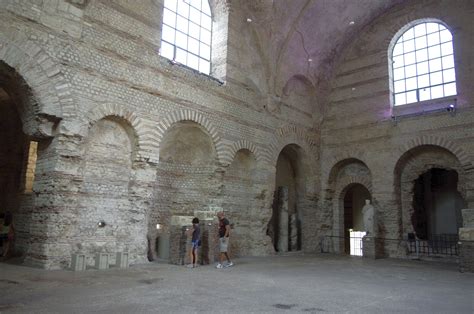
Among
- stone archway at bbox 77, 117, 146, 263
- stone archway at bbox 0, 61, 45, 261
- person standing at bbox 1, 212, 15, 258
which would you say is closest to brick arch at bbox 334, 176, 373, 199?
stone archway at bbox 77, 117, 146, 263

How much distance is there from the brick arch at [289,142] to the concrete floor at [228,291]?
5474 millimetres

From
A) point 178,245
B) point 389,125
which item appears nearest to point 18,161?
point 178,245

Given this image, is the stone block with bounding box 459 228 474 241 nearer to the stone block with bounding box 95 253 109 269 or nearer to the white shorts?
the white shorts

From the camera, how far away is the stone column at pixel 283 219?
47.6 ft

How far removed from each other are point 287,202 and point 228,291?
924cm

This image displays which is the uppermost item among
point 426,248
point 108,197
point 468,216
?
point 108,197

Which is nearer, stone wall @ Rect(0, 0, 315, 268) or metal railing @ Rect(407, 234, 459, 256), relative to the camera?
stone wall @ Rect(0, 0, 315, 268)

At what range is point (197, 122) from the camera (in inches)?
436

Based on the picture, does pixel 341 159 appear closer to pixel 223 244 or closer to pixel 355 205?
pixel 355 205

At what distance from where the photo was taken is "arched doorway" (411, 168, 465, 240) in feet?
53.3

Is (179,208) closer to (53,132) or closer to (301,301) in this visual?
(53,132)

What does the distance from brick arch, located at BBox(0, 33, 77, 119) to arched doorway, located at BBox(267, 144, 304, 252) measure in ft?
29.2

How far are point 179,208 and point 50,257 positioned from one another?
161 inches

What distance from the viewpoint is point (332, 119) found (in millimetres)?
16156
